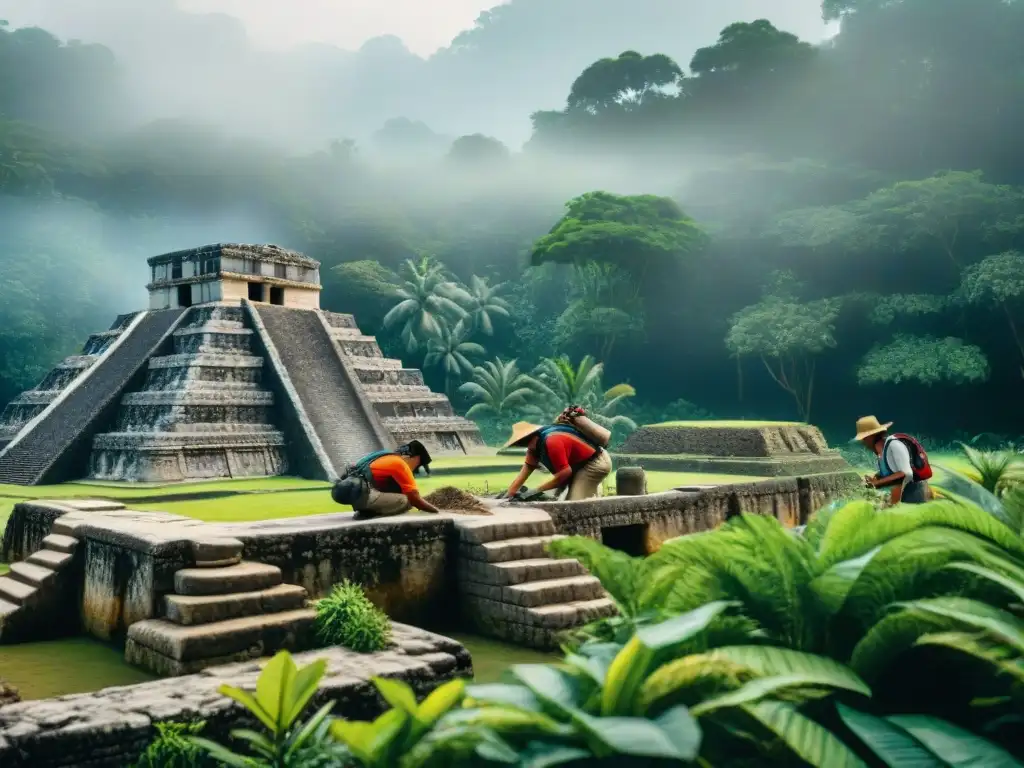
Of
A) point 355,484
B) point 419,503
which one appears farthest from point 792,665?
point 419,503

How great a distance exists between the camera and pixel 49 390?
20.3m

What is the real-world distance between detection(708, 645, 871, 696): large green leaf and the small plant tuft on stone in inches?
134

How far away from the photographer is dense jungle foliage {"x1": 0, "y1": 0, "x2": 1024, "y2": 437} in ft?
108

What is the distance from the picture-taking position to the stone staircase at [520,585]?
21.5ft

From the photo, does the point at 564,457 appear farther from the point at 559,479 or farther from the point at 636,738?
the point at 636,738

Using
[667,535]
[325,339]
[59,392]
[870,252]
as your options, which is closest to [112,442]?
[59,392]

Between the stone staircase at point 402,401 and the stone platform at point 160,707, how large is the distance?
14096 millimetres

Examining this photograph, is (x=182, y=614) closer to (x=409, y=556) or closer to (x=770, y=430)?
(x=409, y=556)

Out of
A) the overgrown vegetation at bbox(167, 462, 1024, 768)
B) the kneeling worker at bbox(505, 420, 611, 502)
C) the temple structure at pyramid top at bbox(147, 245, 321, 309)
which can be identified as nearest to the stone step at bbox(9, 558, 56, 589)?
the kneeling worker at bbox(505, 420, 611, 502)

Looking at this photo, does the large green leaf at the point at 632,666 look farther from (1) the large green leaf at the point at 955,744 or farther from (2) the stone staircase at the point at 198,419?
(2) the stone staircase at the point at 198,419

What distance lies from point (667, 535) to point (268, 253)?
14.7 metres

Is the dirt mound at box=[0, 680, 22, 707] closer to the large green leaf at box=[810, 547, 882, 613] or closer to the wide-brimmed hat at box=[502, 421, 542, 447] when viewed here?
the large green leaf at box=[810, 547, 882, 613]

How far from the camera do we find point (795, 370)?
114 ft

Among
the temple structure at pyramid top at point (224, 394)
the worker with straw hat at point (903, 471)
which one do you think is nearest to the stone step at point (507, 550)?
the worker with straw hat at point (903, 471)
